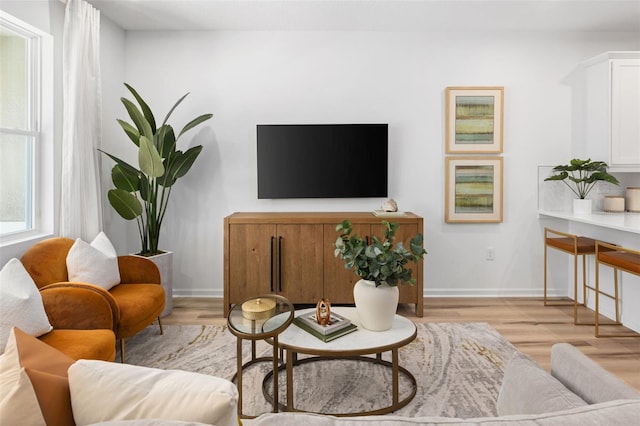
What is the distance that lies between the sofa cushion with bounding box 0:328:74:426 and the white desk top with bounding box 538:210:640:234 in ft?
10.7

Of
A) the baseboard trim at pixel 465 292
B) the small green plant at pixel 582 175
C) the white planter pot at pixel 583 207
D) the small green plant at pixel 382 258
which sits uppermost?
the small green plant at pixel 582 175

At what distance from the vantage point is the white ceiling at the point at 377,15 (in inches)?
135

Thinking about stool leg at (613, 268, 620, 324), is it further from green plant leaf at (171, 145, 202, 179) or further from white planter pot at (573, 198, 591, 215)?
green plant leaf at (171, 145, 202, 179)

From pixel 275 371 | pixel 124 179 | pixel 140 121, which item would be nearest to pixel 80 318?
pixel 275 371

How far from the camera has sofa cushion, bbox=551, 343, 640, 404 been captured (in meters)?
0.98

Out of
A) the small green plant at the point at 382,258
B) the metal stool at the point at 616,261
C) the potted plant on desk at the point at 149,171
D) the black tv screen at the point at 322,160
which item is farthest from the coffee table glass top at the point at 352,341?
the black tv screen at the point at 322,160

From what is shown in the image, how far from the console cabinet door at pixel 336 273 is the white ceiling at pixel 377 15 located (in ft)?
6.21

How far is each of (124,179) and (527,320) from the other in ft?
11.9

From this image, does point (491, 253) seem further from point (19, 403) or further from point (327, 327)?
point (19, 403)

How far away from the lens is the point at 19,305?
183 cm

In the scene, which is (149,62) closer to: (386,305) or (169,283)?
(169,283)

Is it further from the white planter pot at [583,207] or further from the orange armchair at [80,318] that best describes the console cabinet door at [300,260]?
the white planter pot at [583,207]

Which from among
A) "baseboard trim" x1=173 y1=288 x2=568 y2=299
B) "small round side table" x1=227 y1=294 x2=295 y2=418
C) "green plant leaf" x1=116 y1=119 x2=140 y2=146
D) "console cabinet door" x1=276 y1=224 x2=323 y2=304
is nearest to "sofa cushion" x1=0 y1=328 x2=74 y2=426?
"small round side table" x1=227 y1=294 x2=295 y2=418

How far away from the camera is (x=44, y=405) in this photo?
0.85 meters
